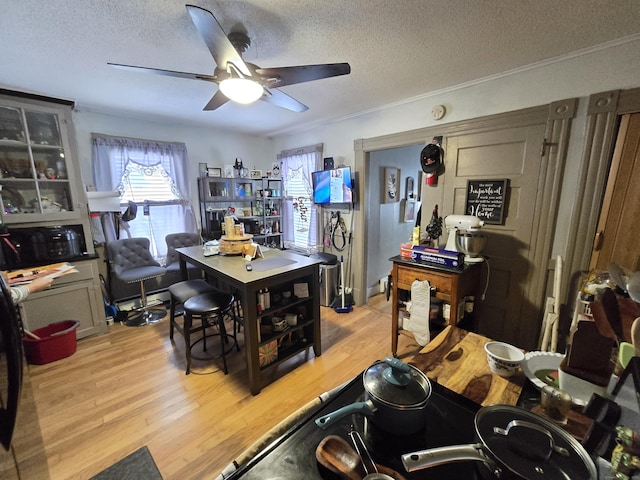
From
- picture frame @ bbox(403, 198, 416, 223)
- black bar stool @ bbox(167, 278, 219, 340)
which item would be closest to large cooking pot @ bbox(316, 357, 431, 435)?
black bar stool @ bbox(167, 278, 219, 340)

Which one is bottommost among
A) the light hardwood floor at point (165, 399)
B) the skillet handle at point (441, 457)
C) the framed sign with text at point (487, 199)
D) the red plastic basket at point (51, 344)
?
the light hardwood floor at point (165, 399)

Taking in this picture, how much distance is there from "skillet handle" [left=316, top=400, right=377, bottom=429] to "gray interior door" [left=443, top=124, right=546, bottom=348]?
197 cm

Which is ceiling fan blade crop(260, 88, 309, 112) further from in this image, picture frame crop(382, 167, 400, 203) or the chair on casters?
the chair on casters

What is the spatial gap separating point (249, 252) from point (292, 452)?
191 cm

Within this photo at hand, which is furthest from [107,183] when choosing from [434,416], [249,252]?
[434,416]

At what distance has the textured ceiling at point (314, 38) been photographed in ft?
4.47

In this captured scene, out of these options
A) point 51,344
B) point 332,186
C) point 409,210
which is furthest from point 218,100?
point 409,210

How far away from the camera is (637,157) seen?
5.41 ft

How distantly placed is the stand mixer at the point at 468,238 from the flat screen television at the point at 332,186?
1461 millimetres

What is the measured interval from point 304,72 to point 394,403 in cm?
164

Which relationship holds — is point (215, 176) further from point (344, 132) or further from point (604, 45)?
point (604, 45)

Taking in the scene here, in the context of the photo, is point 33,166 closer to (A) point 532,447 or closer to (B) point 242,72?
(B) point 242,72

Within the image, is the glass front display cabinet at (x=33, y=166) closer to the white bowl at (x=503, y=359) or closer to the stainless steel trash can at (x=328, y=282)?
the stainless steel trash can at (x=328, y=282)

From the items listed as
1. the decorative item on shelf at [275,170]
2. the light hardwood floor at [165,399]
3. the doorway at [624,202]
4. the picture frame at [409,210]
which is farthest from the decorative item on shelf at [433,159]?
the decorative item on shelf at [275,170]
